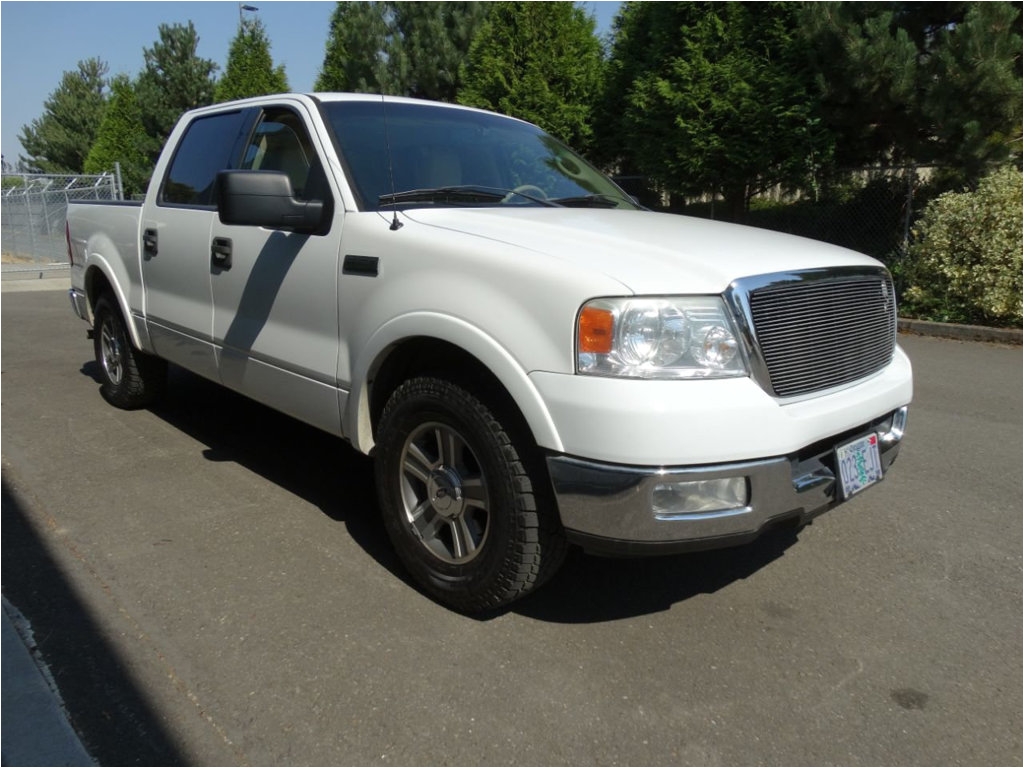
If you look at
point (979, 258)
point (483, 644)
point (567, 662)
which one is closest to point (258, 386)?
point (483, 644)

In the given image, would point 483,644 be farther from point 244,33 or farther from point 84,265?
point 244,33

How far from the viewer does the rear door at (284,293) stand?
3.50m

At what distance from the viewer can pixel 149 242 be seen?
16.2ft

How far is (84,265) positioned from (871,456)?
5.34 metres

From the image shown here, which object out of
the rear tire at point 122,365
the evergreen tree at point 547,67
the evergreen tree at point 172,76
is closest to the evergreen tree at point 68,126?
the evergreen tree at point 172,76

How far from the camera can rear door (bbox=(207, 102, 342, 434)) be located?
350 centimetres

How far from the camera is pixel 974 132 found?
31.0ft

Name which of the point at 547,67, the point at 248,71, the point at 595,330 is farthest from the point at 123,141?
the point at 595,330

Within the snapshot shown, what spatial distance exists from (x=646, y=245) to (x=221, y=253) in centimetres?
232

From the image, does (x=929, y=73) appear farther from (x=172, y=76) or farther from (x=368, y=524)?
(x=172, y=76)

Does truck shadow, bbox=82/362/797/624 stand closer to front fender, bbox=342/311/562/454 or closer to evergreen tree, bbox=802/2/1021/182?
front fender, bbox=342/311/562/454

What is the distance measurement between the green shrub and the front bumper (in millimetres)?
7892

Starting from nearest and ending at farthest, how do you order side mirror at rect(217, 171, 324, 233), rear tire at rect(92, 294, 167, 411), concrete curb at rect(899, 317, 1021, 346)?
side mirror at rect(217, 171, 324, 233), rear tire at rect(92, 294, 167, 411), concrete curb at rect(899, 317, 1021, 346)

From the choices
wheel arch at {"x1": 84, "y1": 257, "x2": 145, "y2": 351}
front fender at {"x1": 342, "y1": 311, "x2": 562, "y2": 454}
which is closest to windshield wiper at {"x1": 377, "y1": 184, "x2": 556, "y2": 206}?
front fender at {"x1": 342, "y1": 311, "x2": 562, "y2": 454}
